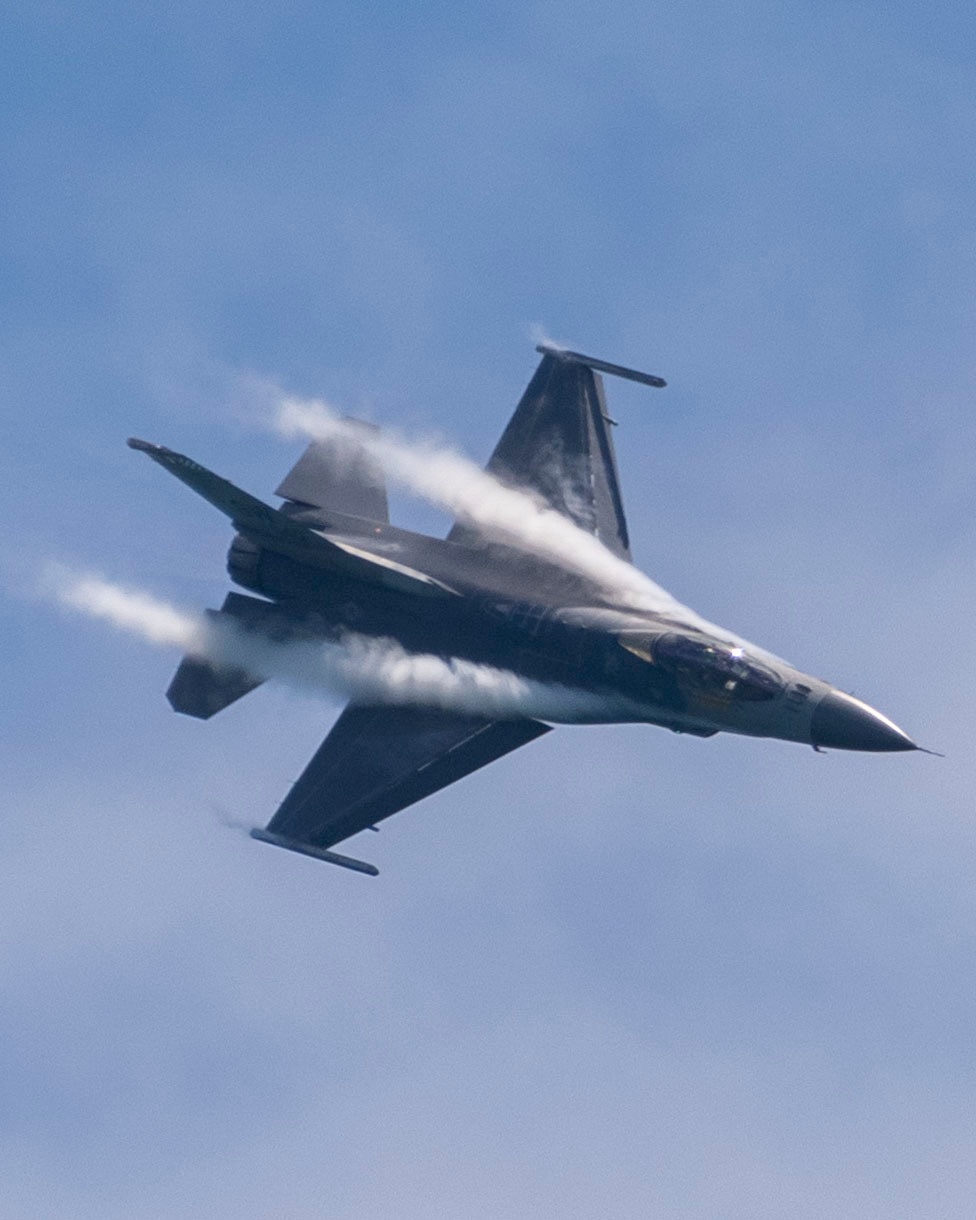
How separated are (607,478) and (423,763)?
854cm

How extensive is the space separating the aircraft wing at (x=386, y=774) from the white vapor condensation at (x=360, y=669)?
1.30ft

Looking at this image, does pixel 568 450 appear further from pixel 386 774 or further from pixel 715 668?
pixel 386 774

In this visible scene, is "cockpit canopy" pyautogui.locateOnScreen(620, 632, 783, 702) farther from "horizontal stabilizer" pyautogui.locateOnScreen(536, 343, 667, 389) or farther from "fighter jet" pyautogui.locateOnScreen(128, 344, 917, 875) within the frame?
"horizontal stabilizer" pyautogui.locateOnScreen(536, 343, 667, 389)

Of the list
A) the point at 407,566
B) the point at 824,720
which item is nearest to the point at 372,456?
the point at 407,566

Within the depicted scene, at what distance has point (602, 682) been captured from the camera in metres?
46.7

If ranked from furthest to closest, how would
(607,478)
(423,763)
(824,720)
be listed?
(607,478)
(423,763)
(824,720)

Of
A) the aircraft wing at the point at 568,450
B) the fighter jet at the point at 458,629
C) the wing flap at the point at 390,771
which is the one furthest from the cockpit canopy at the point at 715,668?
the aircraft wing at the point at 568,450

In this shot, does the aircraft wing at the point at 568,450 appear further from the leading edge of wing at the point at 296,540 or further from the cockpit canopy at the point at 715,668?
the cockpit canopy at the point at 715,668

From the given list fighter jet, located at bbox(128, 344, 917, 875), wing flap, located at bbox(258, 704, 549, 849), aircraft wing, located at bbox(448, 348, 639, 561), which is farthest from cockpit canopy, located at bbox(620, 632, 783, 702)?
aircraft wing, located at bbox(448, 348, 639, 561)

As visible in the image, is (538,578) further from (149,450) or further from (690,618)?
(149,450)

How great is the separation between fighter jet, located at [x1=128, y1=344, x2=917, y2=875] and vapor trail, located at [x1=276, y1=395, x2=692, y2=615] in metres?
0.27

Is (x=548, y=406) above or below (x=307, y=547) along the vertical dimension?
above

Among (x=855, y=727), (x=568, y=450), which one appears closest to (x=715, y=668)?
(x=855, y=727)

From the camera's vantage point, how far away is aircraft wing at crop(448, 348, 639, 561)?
51188 millimetres
